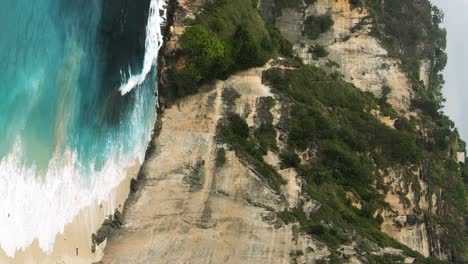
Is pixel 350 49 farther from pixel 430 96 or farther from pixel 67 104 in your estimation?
pixel 67 104

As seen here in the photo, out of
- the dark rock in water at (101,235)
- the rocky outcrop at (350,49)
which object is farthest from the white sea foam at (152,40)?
the rocky outcrop at (350,49)

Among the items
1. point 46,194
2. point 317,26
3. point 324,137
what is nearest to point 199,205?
point 324,137

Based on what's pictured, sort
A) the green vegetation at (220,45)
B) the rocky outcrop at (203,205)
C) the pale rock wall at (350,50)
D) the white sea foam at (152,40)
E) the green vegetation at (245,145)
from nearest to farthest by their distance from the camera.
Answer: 1. the rocky outcrop at (203,205)
2. the green vegetation at (245,145)
3. the white sea foam at (152,40)
4. the green vegetation at (220,45)
5. the pale rock wall at (350,50)

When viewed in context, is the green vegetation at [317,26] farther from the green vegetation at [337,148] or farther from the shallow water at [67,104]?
the shallow water at [67,104]

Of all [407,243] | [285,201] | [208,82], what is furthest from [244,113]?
[407,243]

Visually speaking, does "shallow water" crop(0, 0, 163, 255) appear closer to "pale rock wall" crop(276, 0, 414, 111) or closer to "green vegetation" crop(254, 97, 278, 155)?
"green vegetation" crop(254, 97, 278, 155)

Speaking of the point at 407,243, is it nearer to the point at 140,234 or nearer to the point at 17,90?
the point at 140,234

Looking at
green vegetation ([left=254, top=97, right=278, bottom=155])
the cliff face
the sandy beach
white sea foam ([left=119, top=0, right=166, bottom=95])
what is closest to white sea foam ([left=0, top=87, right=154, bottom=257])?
the sandy beach
